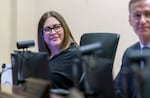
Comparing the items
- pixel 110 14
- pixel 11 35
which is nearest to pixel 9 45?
pixel 11 35

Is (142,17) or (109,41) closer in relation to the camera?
(142,17)

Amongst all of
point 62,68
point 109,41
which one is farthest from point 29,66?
point 109,41

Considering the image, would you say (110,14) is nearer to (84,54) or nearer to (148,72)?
(84,54)

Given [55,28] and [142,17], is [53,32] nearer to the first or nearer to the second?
[55,28]

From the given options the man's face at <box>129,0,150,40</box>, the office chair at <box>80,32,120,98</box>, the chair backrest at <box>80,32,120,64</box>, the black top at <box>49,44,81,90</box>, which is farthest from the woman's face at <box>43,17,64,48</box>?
the office chair at <box>80,32,120,98</box>

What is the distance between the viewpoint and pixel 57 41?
255 cm

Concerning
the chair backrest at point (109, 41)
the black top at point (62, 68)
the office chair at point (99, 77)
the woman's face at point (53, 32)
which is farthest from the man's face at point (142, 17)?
the office chair at point (99, 77)

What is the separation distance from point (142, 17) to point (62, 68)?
721mm

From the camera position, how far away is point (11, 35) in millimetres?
4254

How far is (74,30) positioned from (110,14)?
602 mm

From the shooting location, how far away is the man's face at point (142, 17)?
198 cm

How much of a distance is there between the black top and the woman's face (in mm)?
122

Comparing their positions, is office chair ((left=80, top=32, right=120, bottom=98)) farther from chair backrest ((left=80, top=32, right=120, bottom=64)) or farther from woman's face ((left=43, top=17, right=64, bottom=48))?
woman's face ((left=43, top=17, right=64, bottom=48))

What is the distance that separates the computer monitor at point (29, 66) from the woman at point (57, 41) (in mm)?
562
